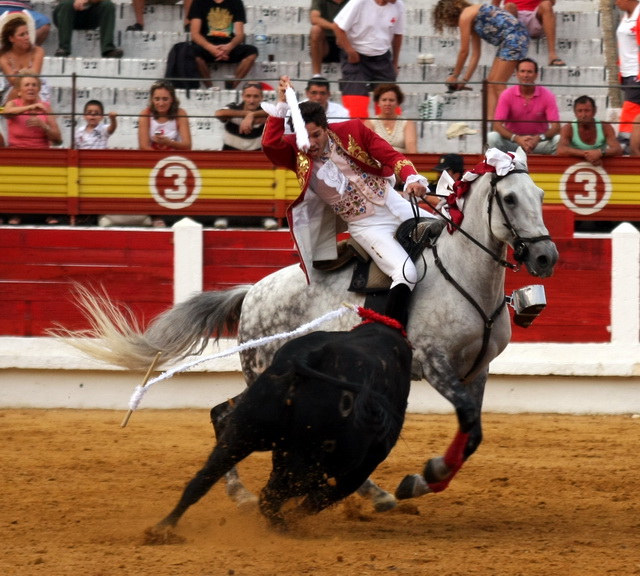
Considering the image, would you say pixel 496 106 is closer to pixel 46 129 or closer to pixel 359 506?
pixel 46 129

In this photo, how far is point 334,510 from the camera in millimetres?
5336

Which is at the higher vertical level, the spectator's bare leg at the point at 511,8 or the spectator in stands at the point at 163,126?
the spectator's bare leg at the point at 511,8

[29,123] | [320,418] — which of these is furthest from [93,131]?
[320,418]

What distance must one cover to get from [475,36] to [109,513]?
6492 millimetres

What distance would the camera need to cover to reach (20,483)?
5793mm

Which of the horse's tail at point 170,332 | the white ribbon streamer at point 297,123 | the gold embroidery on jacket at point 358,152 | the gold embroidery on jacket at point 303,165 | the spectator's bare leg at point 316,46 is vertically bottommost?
the horse's tail at point 170,332

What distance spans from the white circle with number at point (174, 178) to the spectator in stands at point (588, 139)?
279 cm

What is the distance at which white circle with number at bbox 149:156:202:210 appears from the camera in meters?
8.88

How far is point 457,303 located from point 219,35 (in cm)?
557

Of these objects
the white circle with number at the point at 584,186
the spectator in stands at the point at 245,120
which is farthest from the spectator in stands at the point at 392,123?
the white circle with number at the point at 584,186

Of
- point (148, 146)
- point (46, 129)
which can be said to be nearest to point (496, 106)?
point (148, 146)

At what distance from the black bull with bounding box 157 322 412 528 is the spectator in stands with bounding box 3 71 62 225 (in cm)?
507

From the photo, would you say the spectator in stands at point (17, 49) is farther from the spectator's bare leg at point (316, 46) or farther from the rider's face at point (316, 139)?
the rider's face at point (316, 139)

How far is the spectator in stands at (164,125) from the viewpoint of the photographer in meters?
8.81
